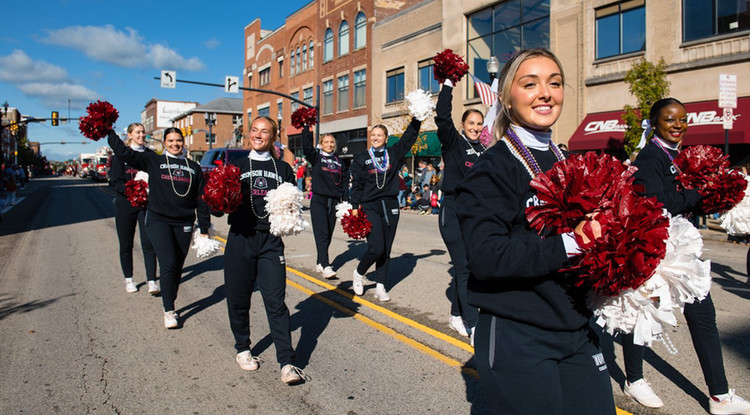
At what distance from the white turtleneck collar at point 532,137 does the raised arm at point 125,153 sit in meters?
4.60

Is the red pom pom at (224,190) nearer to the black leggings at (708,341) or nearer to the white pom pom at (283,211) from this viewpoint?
the white pom pom at (283,211)

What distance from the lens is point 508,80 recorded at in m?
2.18

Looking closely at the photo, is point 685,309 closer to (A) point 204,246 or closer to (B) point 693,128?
(A) point 204,246

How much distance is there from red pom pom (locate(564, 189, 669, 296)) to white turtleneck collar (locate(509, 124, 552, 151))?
464mm

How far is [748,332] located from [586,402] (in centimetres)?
457

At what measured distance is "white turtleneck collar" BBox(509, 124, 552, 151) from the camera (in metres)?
2.14

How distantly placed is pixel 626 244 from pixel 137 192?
6.47 m

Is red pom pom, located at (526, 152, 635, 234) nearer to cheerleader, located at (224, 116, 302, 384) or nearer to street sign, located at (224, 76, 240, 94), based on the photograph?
cheerleader, located at (224, 116, 302, 384)

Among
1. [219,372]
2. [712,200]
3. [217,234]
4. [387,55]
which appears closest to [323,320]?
[219,372]

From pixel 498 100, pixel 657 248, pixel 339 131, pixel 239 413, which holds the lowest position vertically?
pixel 239 413

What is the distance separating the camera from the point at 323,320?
5984mm

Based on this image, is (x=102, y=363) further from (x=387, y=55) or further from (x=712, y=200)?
(x=387, y=55)

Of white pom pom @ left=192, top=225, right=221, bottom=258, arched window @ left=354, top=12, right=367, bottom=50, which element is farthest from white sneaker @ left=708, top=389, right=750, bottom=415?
arched window @ left=354, top=12, right=367, bottom=50

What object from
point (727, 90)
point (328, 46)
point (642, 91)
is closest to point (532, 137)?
point (727, 90)
